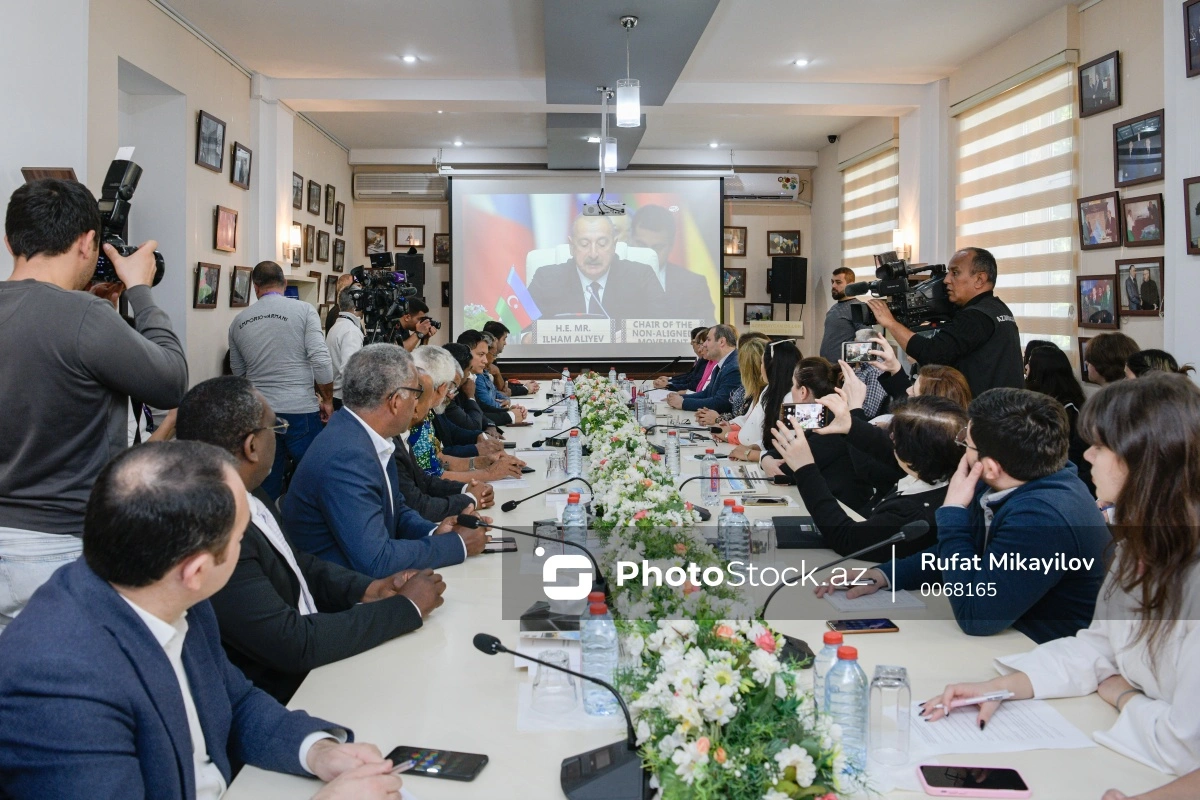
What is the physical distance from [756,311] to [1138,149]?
7.33m

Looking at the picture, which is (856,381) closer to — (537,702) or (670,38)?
(537,702)

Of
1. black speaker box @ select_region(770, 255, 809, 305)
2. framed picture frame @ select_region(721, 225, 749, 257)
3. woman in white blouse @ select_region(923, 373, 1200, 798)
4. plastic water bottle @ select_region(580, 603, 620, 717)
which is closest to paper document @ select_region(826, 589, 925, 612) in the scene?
woman in white blouse @ select_region(923, 373, 1200, 798)

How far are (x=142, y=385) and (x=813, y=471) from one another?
183 centimetres

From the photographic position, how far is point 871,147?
10.2 metres

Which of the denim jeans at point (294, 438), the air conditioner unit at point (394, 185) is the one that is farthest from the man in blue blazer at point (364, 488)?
the air conditioner unit at point (394, 185)

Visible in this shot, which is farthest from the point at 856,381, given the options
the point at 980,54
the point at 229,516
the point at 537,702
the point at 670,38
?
the point at 980,54

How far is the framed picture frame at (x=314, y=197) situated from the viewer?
392 inches

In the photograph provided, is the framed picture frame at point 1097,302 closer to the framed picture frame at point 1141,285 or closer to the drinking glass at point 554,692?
the framed picture frame at point 1141,285

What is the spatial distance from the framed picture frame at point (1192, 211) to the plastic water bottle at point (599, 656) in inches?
163

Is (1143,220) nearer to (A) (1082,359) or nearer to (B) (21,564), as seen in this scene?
(A) (1082,359)

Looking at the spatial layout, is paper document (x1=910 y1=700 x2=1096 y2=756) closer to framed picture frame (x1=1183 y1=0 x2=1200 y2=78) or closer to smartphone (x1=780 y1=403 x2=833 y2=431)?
smartphone (x1=780 y1=403 x2=833 y2=431)

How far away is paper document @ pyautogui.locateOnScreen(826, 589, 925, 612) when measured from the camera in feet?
7.57

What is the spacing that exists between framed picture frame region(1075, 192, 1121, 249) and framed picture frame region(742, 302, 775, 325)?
654 cm

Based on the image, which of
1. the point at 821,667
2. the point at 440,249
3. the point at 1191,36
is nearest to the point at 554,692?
the point at 821,667
